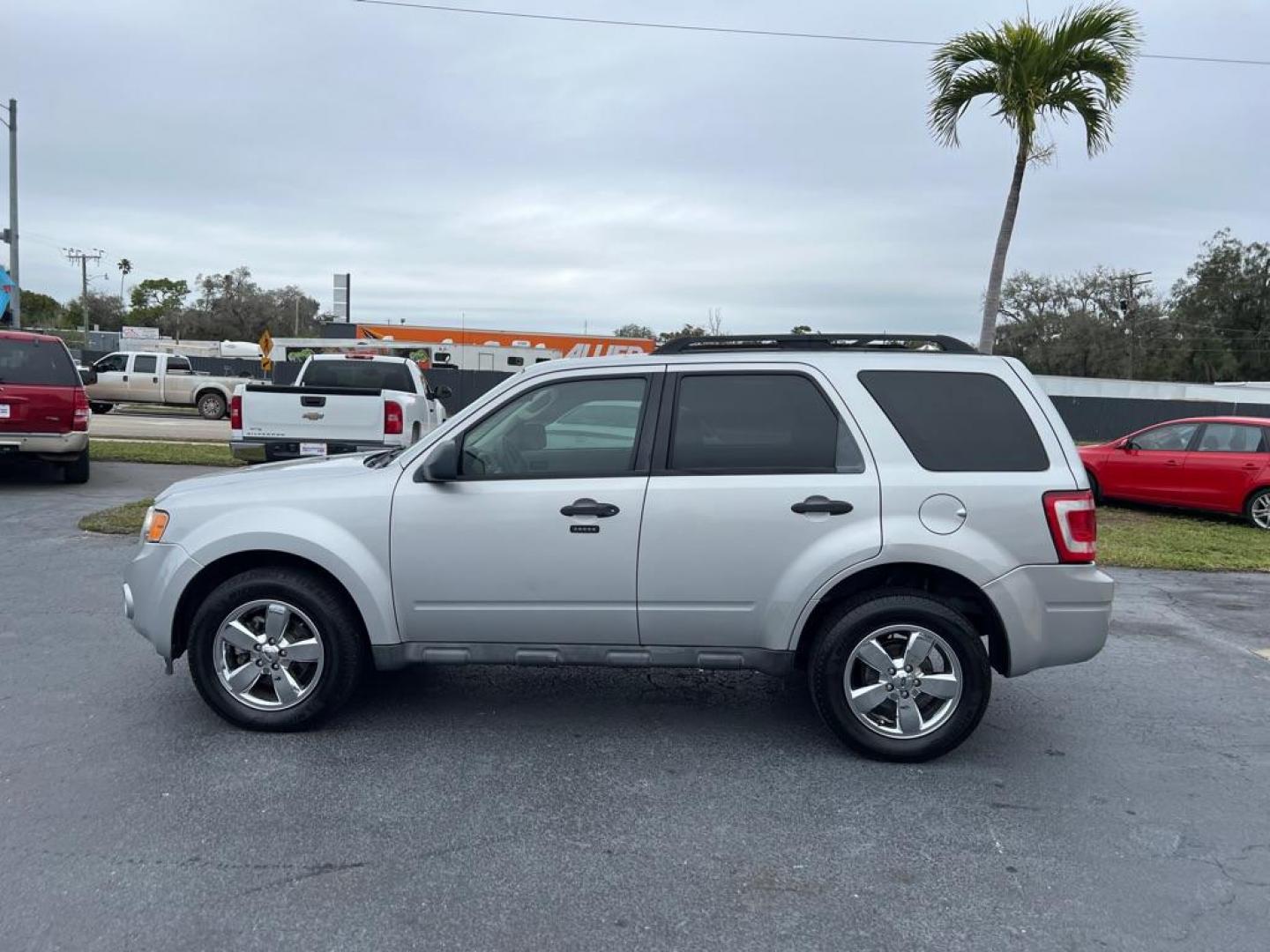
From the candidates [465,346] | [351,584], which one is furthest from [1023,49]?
[465,346]

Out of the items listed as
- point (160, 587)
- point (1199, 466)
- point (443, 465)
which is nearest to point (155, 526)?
point (160, 587)

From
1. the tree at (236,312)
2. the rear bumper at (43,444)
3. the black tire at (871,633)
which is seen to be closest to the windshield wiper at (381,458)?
the black tire at (871,633)

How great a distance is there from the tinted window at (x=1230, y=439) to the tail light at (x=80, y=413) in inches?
542

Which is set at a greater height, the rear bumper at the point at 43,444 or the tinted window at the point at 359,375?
the tinted window at the point at 359,375

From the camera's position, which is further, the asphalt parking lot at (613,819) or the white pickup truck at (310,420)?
the white pickup truck at (310,420)

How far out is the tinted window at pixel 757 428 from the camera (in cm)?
448

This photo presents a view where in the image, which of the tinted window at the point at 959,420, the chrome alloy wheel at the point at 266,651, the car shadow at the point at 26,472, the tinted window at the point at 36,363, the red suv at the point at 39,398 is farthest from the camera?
the car shadow at the point at 26,472

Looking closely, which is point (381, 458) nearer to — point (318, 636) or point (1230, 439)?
point (318, 636)

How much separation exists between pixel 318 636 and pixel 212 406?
88.9 ft

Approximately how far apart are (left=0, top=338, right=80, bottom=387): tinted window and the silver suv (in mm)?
8688

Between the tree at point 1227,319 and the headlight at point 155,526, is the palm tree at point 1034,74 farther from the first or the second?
the tree at point 1227,319

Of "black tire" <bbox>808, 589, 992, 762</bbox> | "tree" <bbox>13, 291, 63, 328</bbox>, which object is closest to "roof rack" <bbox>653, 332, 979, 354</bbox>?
"black tire" <bbox>808, 589, 992, 762</bbox>

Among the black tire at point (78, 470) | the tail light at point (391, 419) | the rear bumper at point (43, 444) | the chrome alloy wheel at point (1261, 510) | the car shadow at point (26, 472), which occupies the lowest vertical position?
the car shadow at point (26, 472)

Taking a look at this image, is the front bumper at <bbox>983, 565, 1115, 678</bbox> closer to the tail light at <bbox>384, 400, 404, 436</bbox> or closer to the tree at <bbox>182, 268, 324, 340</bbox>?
the tail light at <bbox>384, 400, 404, 436</bbox>
